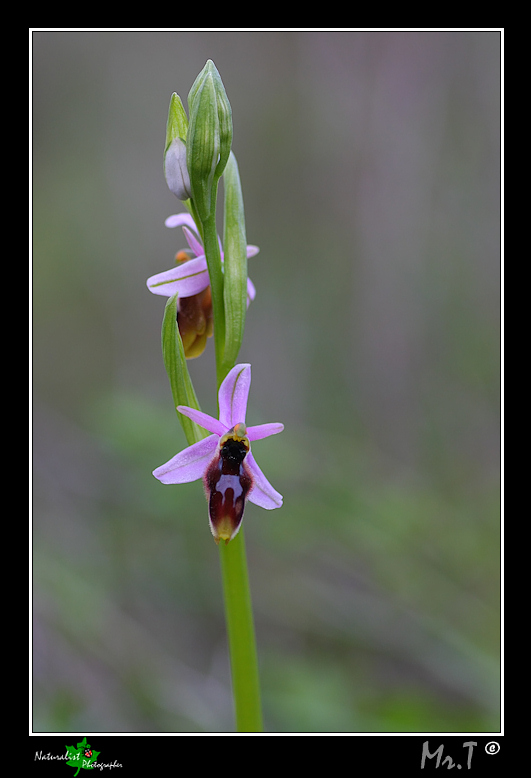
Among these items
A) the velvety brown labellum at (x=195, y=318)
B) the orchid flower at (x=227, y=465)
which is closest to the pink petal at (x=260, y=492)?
the orchid flower at (x=227, y=465)

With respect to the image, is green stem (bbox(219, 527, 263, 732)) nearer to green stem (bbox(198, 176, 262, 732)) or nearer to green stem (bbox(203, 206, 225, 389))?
green stem (bbox(198, 176, 262, 732))

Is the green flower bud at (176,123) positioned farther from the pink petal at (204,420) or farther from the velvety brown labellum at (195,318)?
the pink petal at (204,420)

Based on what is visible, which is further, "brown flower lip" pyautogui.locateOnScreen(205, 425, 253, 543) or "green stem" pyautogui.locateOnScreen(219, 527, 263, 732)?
"green stem" pyautogui.locateOnScreen(219, 527, 263, 732)

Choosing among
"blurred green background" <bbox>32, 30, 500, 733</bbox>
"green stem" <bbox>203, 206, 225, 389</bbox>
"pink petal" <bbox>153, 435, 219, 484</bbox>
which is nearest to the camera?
"pink petal" <bbox>153, 435, 219, 484</bbox>

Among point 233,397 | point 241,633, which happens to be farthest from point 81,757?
point 233,397

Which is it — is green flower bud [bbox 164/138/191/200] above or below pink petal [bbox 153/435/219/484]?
above

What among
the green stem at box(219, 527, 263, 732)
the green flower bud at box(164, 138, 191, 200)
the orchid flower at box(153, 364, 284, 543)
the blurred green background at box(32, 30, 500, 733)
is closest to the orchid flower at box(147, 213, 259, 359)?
the green flower bud at box(164, 138, 191, 200)
